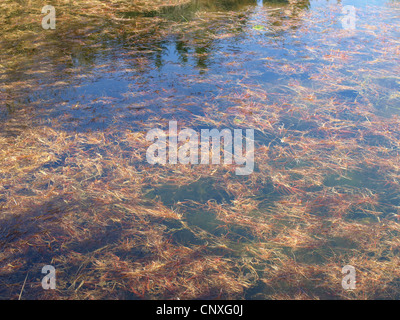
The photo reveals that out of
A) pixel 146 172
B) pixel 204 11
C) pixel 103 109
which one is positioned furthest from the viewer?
pixel 204 11

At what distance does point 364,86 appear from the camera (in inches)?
207

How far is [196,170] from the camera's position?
3.64m

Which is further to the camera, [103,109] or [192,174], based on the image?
[103,109]

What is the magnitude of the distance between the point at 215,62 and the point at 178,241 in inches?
162

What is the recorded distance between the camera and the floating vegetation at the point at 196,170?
8.58 ft

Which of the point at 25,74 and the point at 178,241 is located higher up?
the point at 25,74

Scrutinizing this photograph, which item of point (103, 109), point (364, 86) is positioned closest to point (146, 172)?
point (103, 109)

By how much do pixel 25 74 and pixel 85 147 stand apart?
2.49m

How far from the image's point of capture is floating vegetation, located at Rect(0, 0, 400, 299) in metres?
2.62

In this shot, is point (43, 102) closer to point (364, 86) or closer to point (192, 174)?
point (192, 174)
